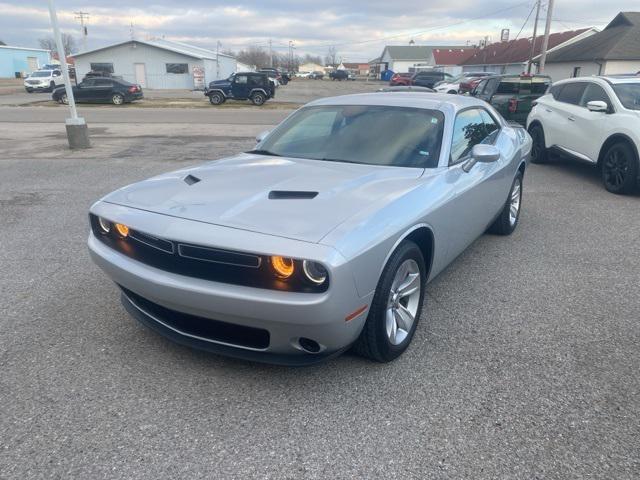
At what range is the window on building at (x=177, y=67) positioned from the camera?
4441 cm

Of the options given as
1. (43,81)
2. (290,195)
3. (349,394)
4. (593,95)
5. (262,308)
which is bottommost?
(349,394)

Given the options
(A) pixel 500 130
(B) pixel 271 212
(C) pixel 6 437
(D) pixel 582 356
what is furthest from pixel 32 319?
(A) pixel 500 130

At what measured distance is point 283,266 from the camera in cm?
239

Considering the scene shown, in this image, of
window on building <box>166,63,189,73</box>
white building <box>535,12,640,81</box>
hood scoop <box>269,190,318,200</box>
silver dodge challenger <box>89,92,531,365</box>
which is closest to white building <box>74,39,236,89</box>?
window on building <box>166,63,189,73</box>

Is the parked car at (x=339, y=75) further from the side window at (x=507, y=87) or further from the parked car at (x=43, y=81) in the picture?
the side window at (x=507, y=87)

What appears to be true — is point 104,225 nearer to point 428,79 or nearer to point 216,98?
point 216,98

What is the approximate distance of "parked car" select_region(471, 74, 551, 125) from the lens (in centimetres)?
1249

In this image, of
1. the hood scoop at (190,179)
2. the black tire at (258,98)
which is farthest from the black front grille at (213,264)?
the black tire at (258,98)

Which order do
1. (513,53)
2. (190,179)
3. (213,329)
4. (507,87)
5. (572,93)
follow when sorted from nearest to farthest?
(213,329)
(190,179)
(572,93)
(507,87)
(513,53)

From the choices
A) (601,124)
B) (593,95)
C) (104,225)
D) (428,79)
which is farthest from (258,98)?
(104,225)

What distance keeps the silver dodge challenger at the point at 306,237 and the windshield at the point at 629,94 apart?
493 cm

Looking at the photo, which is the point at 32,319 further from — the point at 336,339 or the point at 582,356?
the point at 582,356

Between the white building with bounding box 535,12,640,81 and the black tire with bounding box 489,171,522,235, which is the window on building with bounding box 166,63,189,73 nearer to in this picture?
the white building with bounding box 535,12,640,81

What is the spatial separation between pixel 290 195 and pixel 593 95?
7224 mm
